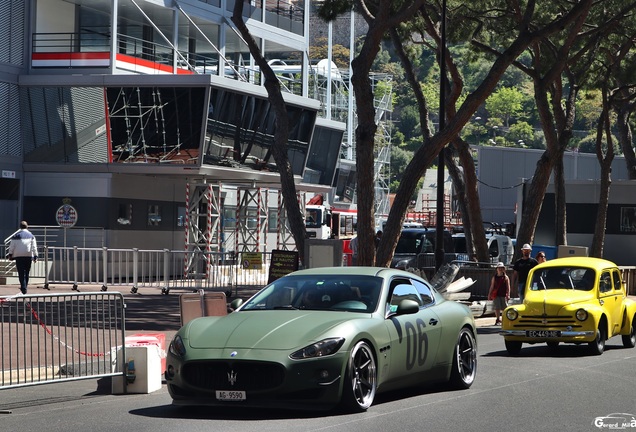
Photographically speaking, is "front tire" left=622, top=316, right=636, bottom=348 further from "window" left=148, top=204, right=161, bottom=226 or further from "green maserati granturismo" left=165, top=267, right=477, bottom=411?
"window" left=148, top=204, right=161, bottom=226

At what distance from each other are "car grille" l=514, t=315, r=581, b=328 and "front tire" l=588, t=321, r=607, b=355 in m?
0.42

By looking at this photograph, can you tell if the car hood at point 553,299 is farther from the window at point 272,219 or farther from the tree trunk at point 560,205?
the window at point 272,219

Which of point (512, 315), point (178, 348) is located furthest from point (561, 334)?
point (178, 348)

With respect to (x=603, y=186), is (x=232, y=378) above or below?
below

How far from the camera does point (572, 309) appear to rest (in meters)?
18.2

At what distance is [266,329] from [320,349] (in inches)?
25.1

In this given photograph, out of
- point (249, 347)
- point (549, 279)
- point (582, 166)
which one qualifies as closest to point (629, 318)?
point (549, 279)

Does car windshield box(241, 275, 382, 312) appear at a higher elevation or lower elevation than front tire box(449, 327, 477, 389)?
higher

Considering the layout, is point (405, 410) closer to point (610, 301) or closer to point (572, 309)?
point (572, 309)

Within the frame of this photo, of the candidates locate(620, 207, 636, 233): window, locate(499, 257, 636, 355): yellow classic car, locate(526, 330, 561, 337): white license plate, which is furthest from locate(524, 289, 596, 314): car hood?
locate(620, 207, 636, 233): window

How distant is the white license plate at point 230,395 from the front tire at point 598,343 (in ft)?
30.3

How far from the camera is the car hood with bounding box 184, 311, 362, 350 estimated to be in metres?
10.7

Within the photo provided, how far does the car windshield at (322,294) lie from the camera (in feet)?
38.9

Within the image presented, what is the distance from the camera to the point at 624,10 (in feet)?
107
